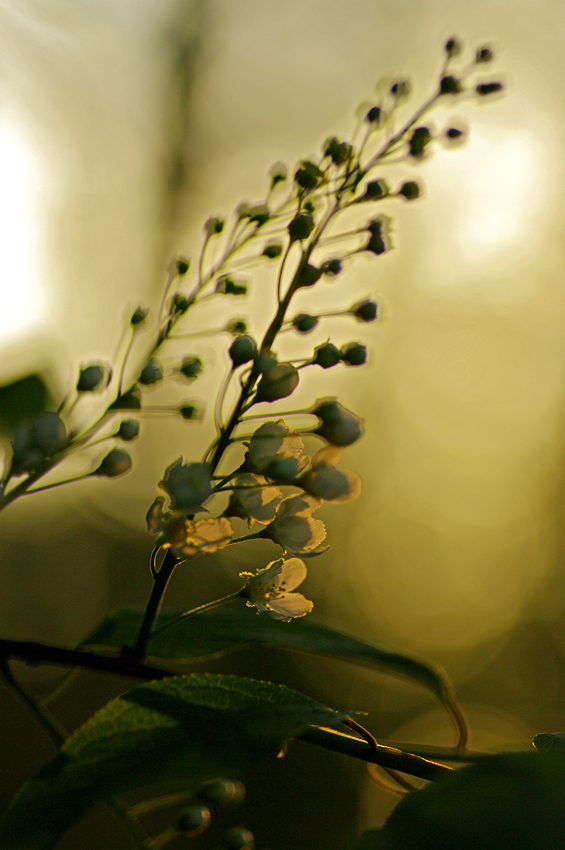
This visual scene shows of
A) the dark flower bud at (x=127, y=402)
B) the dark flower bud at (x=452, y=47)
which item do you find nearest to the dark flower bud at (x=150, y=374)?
the dark flower bud at (x=127, y=402)

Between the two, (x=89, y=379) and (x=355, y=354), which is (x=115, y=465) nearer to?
(x=89, y=379)

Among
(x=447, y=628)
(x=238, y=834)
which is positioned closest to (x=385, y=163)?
(x=238, y=834)

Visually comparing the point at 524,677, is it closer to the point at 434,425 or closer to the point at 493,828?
the point at 434,425

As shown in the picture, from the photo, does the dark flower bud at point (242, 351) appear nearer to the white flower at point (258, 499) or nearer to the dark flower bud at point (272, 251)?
the white flower at point (258, 499)

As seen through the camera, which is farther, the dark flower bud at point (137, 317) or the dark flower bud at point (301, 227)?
the dark flower bud at point (137, 317)

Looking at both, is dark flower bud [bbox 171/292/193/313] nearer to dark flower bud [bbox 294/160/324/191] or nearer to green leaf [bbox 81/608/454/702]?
dark flower bud [bbox 294/160/324/191]

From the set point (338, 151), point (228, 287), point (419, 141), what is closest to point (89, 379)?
point (228, 287)
